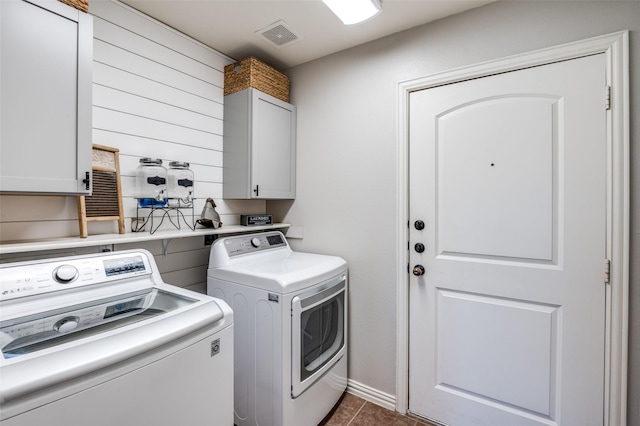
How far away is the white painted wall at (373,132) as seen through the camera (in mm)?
1637

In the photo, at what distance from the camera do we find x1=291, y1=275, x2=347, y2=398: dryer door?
5.41ft

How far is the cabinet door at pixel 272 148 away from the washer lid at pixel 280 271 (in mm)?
481

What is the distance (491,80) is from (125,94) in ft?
6.89

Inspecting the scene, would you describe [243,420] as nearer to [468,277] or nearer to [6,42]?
[468,277]

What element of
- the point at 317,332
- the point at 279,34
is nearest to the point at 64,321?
the point at 317,332

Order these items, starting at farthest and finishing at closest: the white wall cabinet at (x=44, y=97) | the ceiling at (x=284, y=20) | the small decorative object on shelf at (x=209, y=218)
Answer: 1. the small decorative object on shelf at (x=209, y=218)
2. the ceiling at (x=284, y=20)
3. the white wall cabinet at (x=44, y=97)

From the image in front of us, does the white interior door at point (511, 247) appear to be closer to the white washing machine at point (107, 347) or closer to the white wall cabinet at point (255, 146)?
the white wall cabinet at point (255, 146)

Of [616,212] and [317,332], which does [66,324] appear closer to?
[317,332]

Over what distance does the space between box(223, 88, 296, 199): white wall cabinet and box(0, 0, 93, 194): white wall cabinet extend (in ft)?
3.19

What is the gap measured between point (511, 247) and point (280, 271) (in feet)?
4.27

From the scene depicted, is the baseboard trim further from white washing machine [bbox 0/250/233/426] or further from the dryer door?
white washing machine [bbox 0/250/233/426]

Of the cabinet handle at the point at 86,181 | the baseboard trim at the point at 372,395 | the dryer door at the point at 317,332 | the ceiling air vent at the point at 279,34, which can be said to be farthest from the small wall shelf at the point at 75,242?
the baseboard trim at the point at 372,395

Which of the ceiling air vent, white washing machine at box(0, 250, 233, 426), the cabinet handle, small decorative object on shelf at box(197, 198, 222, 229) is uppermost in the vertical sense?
the ceiling air vent

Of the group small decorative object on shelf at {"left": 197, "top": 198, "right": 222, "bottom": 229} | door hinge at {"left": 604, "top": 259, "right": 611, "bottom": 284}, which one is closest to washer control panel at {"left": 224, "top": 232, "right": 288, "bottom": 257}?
small decorative object on shelf at {"left": 197, "top": 198, "right": 222, "bottom": 229}
